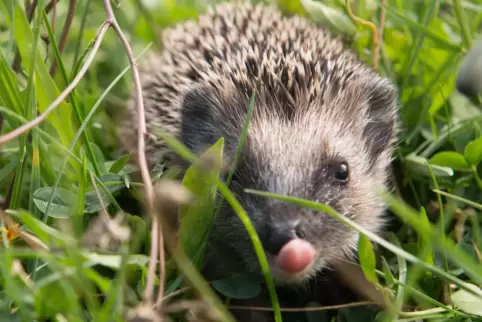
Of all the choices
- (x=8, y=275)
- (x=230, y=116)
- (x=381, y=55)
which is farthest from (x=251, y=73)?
(x=8, y=275)

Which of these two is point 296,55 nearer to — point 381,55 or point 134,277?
point 381,55

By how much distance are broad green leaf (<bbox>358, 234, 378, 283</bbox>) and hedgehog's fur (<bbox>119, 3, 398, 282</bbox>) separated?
246 millimetres

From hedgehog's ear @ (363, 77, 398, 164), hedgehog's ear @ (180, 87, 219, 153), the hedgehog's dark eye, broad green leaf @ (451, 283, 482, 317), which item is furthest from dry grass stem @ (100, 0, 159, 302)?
hedgehog's ear @ (363, 77, 398, 164)

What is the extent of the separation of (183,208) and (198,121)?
2.40ft

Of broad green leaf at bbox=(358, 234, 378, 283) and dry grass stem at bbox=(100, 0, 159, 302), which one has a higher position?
dry grass stem at bbox=(100, 0, 159, 302)

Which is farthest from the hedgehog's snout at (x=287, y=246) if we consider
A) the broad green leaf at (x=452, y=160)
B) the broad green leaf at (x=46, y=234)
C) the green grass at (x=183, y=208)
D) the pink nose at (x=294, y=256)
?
the broad green leaf at (x=452, y=160)

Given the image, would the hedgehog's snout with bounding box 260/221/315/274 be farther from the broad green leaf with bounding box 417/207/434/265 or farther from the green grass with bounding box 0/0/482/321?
the broad green leaf with bounding box 417/207/434/265

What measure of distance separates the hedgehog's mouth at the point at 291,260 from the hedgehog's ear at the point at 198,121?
0.79 metres

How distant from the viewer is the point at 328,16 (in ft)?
10.6

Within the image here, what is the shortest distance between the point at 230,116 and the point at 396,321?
115 centimetres

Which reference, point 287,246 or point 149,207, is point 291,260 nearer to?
point 287,246

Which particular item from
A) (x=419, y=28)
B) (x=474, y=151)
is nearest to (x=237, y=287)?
(x=474, y=151)

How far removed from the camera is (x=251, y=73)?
2730 mm

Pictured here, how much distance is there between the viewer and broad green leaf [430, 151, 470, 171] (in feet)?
8.79
